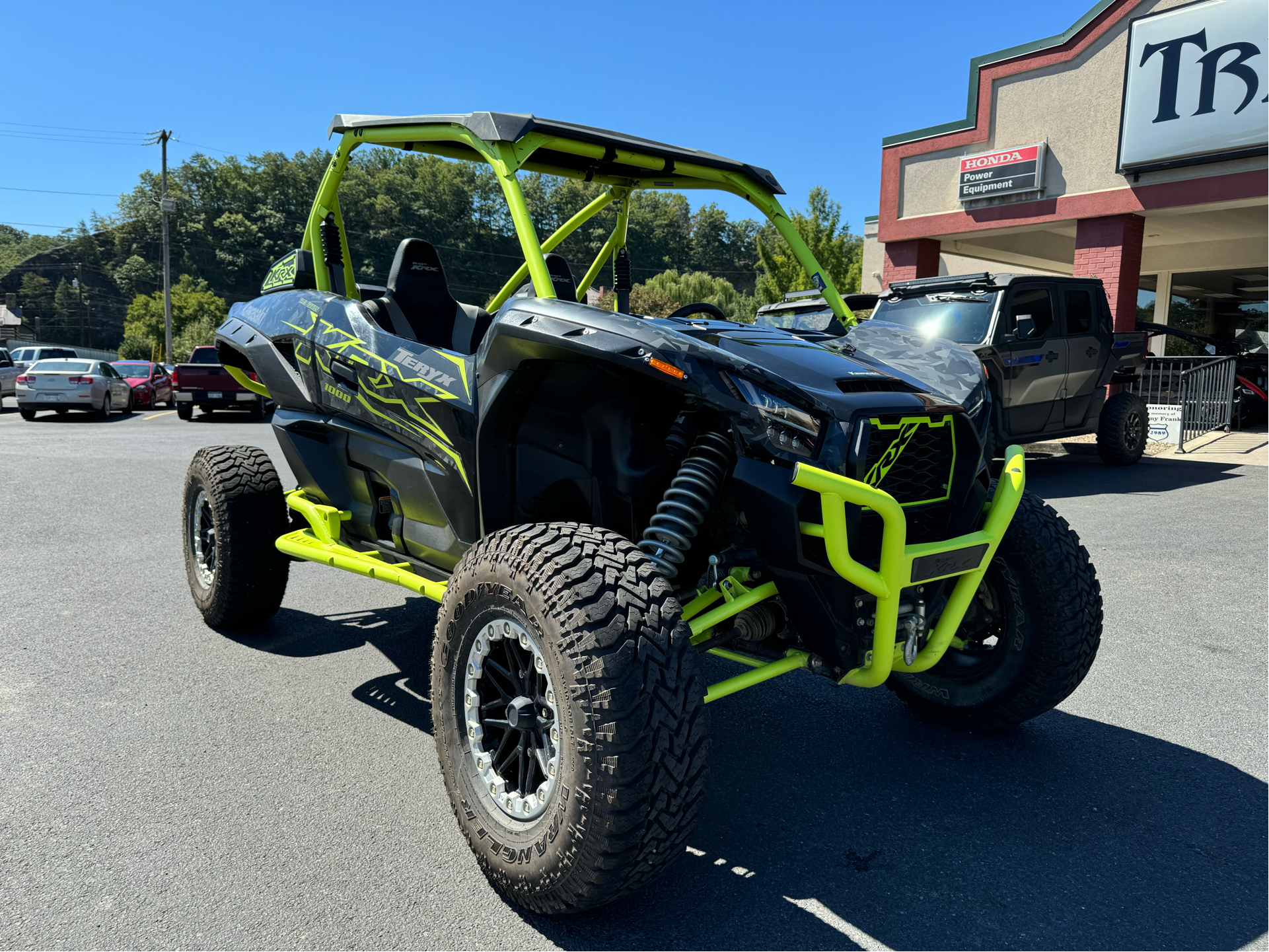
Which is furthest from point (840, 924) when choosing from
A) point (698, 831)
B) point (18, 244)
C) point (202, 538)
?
point (18, 244)

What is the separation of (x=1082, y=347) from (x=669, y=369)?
980cm

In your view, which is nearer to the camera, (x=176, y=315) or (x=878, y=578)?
(x=878, y=578)

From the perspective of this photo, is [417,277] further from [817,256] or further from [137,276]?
[137,276]

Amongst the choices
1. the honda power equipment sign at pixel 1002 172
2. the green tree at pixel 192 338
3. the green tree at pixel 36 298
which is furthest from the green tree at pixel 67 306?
the honda power equipment sign at pixel 1002 172

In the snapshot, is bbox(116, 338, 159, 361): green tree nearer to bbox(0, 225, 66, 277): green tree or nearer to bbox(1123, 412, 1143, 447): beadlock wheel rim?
bbox(1123, 412, 1143, 447): beadlock wheel rim

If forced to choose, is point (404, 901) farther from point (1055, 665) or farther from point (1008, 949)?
point (1055, 665)

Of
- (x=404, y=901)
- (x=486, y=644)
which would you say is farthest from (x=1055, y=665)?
(x=404, y=901)

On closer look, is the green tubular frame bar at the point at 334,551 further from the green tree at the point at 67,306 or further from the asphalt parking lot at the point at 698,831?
the green tree at the point at 67,306

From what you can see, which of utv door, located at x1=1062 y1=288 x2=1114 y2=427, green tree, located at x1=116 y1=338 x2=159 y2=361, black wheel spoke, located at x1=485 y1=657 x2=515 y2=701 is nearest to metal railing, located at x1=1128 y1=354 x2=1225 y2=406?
utv door, located at x1=1062 y1=288 x2=1114 y2=427

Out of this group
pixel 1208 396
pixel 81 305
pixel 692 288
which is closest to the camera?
pixel 1208 396

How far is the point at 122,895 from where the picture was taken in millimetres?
2516

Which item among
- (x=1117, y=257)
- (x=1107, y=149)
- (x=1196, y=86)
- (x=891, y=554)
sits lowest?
(x=891, y=554)

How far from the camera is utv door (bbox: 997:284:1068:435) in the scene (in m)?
9.80

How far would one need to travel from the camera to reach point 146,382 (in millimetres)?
25594
